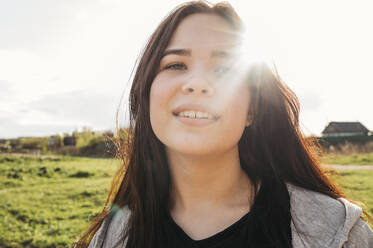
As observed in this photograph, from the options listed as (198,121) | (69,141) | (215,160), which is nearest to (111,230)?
(215,160)

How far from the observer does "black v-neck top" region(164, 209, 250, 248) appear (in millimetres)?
1957

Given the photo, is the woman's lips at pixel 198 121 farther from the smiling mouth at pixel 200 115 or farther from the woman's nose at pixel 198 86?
the woman's nose at pixel 198 86

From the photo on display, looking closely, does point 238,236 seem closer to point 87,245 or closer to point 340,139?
point 87,245

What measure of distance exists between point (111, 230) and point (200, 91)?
1.33 metres

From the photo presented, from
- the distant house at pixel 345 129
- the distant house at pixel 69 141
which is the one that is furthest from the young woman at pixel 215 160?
the distant house at pixel 345 129

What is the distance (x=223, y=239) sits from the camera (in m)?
1.99

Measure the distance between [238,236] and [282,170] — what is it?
0.62 metres

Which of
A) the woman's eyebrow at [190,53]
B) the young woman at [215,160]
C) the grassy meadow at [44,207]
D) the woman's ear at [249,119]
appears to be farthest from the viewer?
the grassy meadow at [44,207]

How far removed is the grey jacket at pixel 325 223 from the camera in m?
1.77

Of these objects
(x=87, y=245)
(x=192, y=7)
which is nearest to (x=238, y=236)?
(x=87, y=245)

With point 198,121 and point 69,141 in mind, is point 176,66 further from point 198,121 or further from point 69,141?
point 69,141

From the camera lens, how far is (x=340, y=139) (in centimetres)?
2872

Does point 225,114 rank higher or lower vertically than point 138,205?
higher

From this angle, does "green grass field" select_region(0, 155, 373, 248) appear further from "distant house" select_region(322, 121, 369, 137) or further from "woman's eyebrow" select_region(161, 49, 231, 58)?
"distant house" select_region(322, 121, 369, 137)
